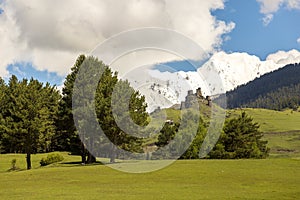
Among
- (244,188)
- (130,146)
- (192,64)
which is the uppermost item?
(192,64)

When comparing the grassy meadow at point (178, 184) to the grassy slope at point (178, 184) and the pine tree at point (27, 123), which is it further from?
the pine tree at point (27, 123)

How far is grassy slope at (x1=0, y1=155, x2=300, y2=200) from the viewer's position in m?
28.3

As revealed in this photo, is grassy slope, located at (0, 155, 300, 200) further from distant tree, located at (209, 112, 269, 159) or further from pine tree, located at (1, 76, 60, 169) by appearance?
distant tree, located at (209, 112, 269, 159)

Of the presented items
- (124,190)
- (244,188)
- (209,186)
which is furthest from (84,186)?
(244,188)

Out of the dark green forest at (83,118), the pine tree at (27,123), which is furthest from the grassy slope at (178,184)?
the pine tree at (27,123)

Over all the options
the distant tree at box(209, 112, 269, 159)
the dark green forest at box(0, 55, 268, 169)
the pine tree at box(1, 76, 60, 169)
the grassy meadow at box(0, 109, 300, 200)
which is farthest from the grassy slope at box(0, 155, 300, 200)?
the distant tree at box(209, 112, 269, 159)

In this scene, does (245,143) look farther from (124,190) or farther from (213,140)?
(124,190)

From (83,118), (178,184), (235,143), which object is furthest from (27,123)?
(235,143)

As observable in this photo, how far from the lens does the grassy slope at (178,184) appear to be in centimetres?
2833

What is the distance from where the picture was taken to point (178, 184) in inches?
1387

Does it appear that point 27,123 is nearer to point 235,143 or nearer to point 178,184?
point 178,184

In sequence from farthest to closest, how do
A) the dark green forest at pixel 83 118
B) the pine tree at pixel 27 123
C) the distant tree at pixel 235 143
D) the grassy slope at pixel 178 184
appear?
the distant tree at pixel 235 143, the pine tree at pixel 27 123, the dark green forest at pixel 83 118, the grassy slope at pixel 178 184

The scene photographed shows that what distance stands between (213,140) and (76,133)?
45127mm

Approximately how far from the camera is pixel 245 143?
98750 mm
